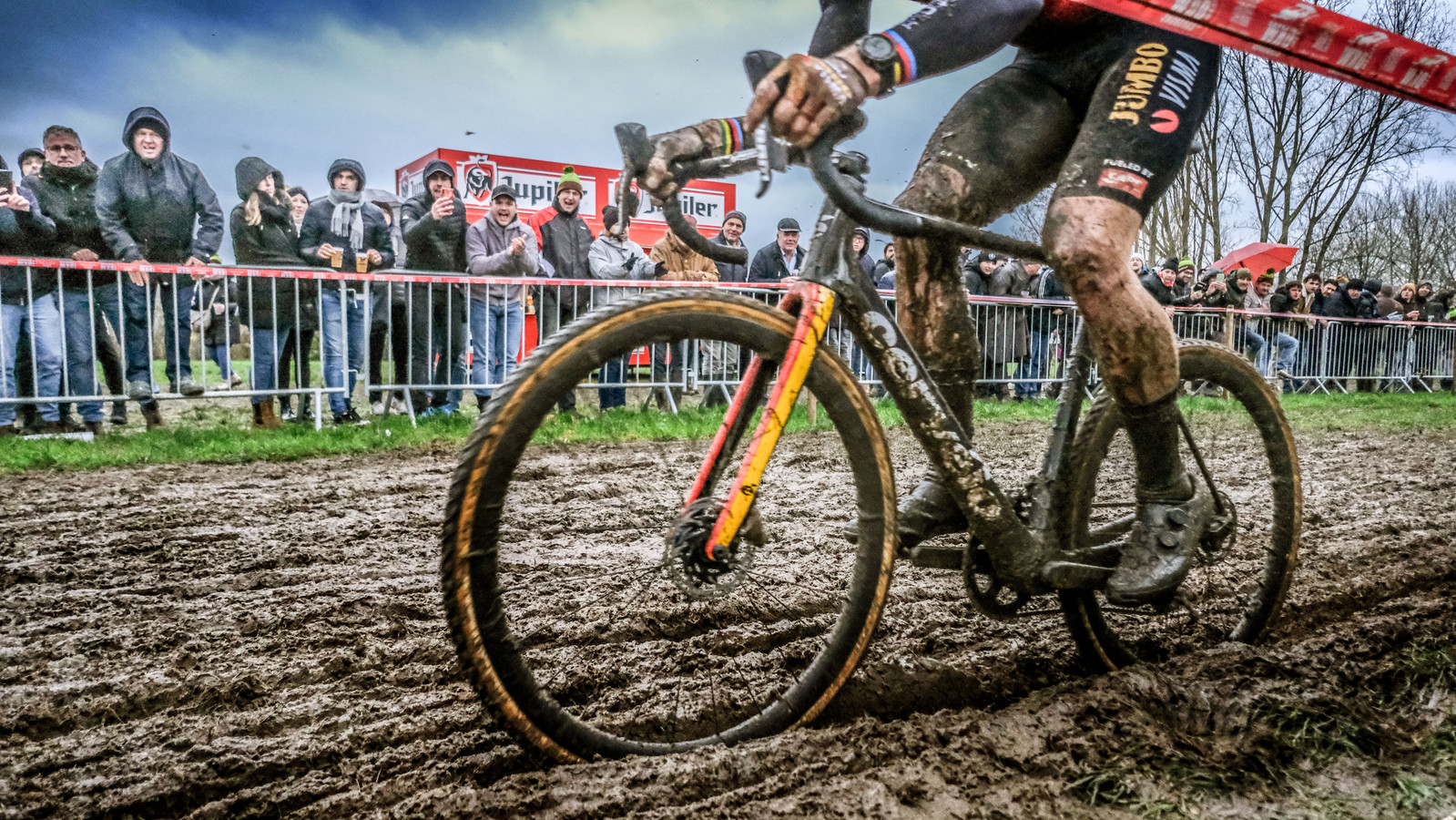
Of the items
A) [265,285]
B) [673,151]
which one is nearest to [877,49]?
[673,151]

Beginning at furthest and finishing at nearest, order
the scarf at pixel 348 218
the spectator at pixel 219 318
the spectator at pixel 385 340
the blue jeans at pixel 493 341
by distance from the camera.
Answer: the scarf at pixel 348 218
the blue jeans at pixel 493 341
the spectator at pixel 385 340
the spectator at pixel 219 318

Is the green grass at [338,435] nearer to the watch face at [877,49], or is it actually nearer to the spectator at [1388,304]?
the watch face at [877,49]

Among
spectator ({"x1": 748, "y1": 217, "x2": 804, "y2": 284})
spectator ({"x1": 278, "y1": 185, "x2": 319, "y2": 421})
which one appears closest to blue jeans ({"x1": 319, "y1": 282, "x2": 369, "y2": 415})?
spectator ({"x1": 278, "y1": 185, "x2": 319, "y2": 421})

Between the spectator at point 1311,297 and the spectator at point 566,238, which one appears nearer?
the spectator at point 566,238

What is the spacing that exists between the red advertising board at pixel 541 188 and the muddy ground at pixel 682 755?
1446 centimetres

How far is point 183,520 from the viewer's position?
14.1 ft

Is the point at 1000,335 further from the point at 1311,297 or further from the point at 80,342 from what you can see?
the point at 80,342

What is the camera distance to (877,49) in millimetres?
1953

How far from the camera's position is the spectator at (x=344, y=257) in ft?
26.8

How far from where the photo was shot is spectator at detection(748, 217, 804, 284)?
35.9ft

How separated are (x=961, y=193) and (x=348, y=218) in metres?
8.09

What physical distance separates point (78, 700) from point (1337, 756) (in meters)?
3.23

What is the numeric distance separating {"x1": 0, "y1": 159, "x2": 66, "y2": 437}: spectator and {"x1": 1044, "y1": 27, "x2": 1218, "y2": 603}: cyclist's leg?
26.7 ft

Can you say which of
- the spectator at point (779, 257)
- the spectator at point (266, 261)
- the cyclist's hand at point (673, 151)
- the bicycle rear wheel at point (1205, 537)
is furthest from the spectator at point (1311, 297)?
the cyclist's hand at point (673, 151)
